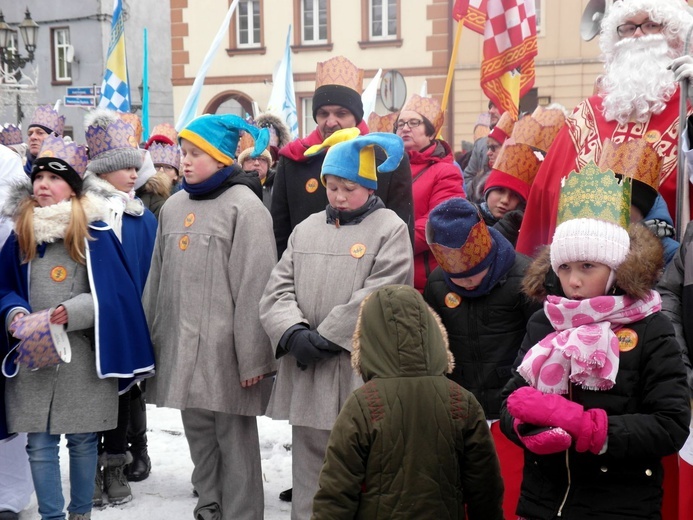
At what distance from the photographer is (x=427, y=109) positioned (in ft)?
20.6

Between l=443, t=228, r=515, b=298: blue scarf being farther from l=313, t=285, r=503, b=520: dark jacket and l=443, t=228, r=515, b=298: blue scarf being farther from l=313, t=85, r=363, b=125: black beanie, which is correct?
l=313, t=85, r=363, b=125: black beanie

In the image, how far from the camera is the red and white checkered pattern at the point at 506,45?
716 centimetres

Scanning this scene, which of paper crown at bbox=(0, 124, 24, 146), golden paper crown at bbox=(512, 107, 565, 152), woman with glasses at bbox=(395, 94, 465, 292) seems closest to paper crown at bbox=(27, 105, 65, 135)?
paper crown at bbox=(0, 124, 24, 146)

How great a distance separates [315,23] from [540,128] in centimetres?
2293

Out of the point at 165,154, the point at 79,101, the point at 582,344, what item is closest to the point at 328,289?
the point at 582,344

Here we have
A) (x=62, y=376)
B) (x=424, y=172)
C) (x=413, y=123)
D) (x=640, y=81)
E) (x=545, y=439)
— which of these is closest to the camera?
(x=545, y=439)

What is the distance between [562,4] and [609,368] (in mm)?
22158

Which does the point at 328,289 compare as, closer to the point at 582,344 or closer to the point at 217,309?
the point at 217,309

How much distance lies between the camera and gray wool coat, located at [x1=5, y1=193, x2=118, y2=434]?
448 cm

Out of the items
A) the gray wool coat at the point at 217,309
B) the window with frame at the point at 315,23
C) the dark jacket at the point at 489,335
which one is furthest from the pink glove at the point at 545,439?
the window with frame at the point at 315,23

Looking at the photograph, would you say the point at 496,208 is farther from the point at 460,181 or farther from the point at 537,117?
the point at 537,117

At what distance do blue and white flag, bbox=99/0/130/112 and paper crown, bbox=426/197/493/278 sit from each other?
764 centimetres

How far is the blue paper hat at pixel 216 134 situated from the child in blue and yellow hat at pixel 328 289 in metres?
0.57

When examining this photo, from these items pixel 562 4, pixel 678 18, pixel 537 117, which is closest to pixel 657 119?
pixel 678 18
